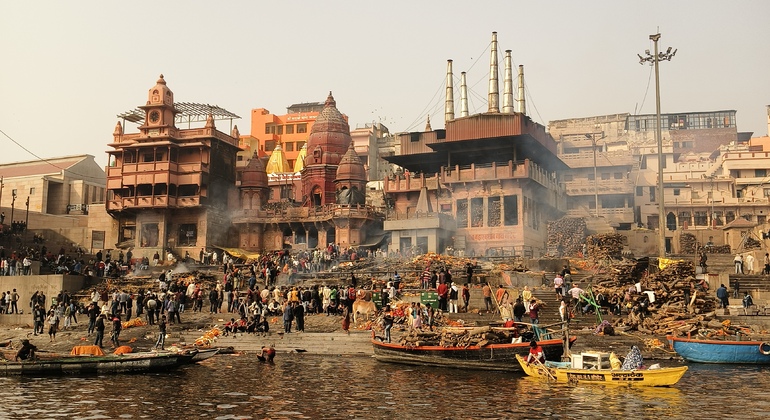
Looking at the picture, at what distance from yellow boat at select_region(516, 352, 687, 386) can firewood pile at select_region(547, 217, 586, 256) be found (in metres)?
27.6

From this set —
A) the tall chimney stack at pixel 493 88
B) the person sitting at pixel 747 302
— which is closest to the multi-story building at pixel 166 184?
the tall chimney stack at pixel 493 88

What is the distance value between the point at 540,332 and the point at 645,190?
48790mm

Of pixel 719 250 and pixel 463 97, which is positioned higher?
pixel 463 97

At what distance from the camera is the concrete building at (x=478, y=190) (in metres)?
49.2

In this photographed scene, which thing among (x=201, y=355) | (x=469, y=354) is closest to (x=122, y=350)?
(x=201, y=355)

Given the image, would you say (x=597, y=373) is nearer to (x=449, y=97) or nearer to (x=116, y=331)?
(x=116, y=331)

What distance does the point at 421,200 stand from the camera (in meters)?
54.2

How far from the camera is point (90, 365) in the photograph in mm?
21469

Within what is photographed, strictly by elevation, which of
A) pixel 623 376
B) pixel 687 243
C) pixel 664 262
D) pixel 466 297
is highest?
pixel 687 243

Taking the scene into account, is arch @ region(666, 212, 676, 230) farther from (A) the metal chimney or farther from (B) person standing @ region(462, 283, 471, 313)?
(B) person standing @ region(462, 283, 471, 313)

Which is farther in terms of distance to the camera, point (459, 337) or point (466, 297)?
point (466, 297)

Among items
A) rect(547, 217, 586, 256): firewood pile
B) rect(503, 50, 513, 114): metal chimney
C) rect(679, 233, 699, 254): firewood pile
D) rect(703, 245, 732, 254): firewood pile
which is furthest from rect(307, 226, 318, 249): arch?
rect(703, 245, 732, 254): firewood pile

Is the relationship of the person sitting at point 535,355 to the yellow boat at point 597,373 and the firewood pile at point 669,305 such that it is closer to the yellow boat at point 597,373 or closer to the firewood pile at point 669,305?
the yellow boat at point 597,373

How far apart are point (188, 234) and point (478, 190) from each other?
23139mm
